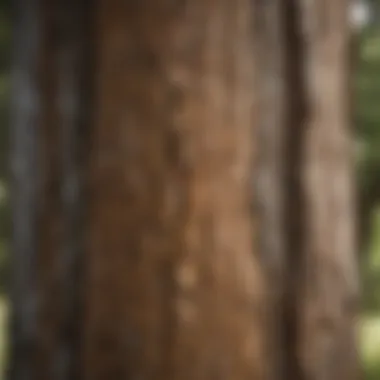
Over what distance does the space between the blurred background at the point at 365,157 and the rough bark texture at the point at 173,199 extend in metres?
0.14

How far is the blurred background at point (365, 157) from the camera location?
2.36 feet

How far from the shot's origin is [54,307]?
632mm

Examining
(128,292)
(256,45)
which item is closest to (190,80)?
(256,45)

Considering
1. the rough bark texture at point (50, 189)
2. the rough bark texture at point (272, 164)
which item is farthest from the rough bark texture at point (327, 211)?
the rough bark texture at point (50, 189)

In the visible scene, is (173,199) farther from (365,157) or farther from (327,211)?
(365,157)

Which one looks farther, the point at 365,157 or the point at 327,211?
the point at 365,157

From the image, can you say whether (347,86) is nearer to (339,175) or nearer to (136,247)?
(339,175)

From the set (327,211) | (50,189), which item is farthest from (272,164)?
(50,189)

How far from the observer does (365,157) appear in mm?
745

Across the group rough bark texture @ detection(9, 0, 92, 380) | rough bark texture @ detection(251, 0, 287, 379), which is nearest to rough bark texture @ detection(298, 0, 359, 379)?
rough bark texture @ detection(251, 0, 287, 379)

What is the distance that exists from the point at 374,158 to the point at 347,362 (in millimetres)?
201

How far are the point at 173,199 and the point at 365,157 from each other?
0.23 m

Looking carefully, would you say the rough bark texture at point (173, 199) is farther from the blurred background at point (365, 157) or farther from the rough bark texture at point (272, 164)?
the blurred background at point (365, 157)

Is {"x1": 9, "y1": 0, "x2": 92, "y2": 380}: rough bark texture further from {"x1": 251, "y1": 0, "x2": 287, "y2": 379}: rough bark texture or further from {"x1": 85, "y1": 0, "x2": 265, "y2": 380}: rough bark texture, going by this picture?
{"x1": 251, "y1": 0, "x2": 287, "y2": 379}: rough bark texture
